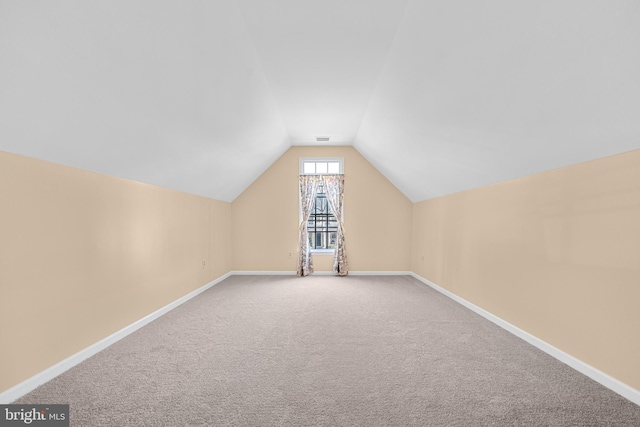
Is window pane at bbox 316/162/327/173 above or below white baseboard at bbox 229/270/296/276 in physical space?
above

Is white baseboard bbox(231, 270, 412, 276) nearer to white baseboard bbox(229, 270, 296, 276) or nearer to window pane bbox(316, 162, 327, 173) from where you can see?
white baseboard bbox(229, 270, 296, 276)

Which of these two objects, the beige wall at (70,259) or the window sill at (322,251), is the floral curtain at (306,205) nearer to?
the window sill at (322,251)

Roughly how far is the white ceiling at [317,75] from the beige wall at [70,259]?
9.7 inches

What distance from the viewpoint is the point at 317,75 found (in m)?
2.91

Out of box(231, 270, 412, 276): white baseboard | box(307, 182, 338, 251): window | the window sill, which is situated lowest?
box(231, 270, 412, 276): white baseboard

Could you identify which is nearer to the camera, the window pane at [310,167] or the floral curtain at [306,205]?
the floral curtain at [306,205]

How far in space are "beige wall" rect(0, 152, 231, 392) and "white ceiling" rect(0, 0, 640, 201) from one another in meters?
0.25

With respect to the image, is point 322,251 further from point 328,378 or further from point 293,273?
point 328,378

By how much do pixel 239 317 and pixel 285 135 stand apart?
3279 millimetres

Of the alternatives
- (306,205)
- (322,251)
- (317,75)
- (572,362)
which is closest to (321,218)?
(306,205)

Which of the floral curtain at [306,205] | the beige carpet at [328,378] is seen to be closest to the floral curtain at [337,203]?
the floral curtain at [306,205]

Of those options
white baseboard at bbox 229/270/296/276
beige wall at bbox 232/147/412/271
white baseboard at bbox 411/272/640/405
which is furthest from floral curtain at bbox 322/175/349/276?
white baseboard at bbox 411/272/640/405

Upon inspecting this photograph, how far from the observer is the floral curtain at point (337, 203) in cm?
594

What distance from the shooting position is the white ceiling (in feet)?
4.51
